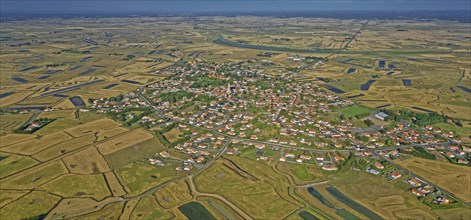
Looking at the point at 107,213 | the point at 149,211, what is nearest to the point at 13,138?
the point at 107,213

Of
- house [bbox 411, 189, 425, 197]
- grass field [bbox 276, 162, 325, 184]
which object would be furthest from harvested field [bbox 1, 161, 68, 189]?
house [bbox 411, 189, 425, 197]

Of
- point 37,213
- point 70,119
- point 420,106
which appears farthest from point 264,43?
point 37,213

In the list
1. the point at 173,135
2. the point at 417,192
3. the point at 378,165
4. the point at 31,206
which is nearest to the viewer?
the point at 31,206

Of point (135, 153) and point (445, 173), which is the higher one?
point (445, 173)

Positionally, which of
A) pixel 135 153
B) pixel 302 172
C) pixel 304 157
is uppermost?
pixel 304 157

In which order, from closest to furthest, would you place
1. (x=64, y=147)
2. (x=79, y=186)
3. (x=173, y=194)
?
(x=173, y=194) → (x=79, y=186) → (x=64, y=147)

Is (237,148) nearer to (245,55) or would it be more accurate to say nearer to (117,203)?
(117,203)

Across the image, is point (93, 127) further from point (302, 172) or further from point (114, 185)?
point (302, 172)

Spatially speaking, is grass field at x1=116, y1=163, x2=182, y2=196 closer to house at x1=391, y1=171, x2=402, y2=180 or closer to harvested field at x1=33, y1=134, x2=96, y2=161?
harvested field at x1=33, y1=134, x2=96, y2=161
